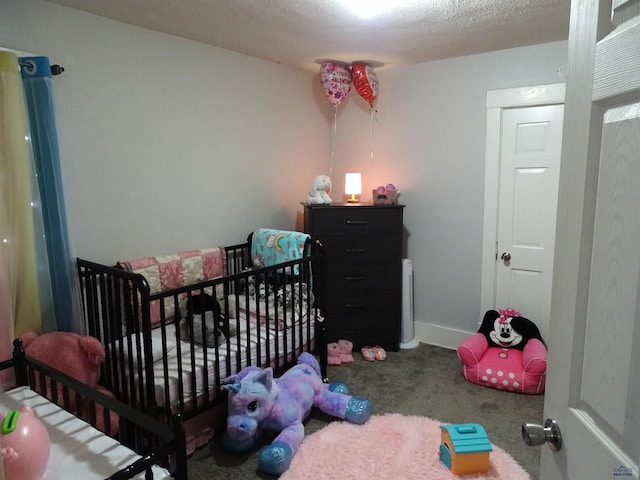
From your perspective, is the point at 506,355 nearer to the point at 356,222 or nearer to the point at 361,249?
the point at 361,249

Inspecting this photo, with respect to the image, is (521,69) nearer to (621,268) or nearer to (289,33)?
(289,33)

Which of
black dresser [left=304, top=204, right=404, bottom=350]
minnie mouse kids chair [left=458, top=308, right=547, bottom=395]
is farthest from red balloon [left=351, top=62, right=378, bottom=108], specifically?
minnie mouse kids chair [left=458, top=308, right=547, bottom=395]

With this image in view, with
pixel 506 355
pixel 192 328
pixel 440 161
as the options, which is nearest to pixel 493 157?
pixel 440 161

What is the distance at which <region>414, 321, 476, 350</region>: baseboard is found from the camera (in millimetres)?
3575

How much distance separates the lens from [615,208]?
669 mm

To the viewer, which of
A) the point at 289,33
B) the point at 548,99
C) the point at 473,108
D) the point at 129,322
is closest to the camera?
the point at 129,322

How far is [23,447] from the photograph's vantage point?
1.18 metres

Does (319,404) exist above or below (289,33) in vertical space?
below

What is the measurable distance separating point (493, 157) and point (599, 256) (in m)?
A: 2.76

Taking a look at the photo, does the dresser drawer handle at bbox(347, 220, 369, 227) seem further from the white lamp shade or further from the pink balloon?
the pink balloon

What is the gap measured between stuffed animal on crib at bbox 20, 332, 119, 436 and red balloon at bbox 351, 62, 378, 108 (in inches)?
103

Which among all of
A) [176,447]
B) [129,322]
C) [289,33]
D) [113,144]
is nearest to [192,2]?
[289,33]

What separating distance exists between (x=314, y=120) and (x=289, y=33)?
4.04 feet

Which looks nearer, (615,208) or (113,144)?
(615,208)
